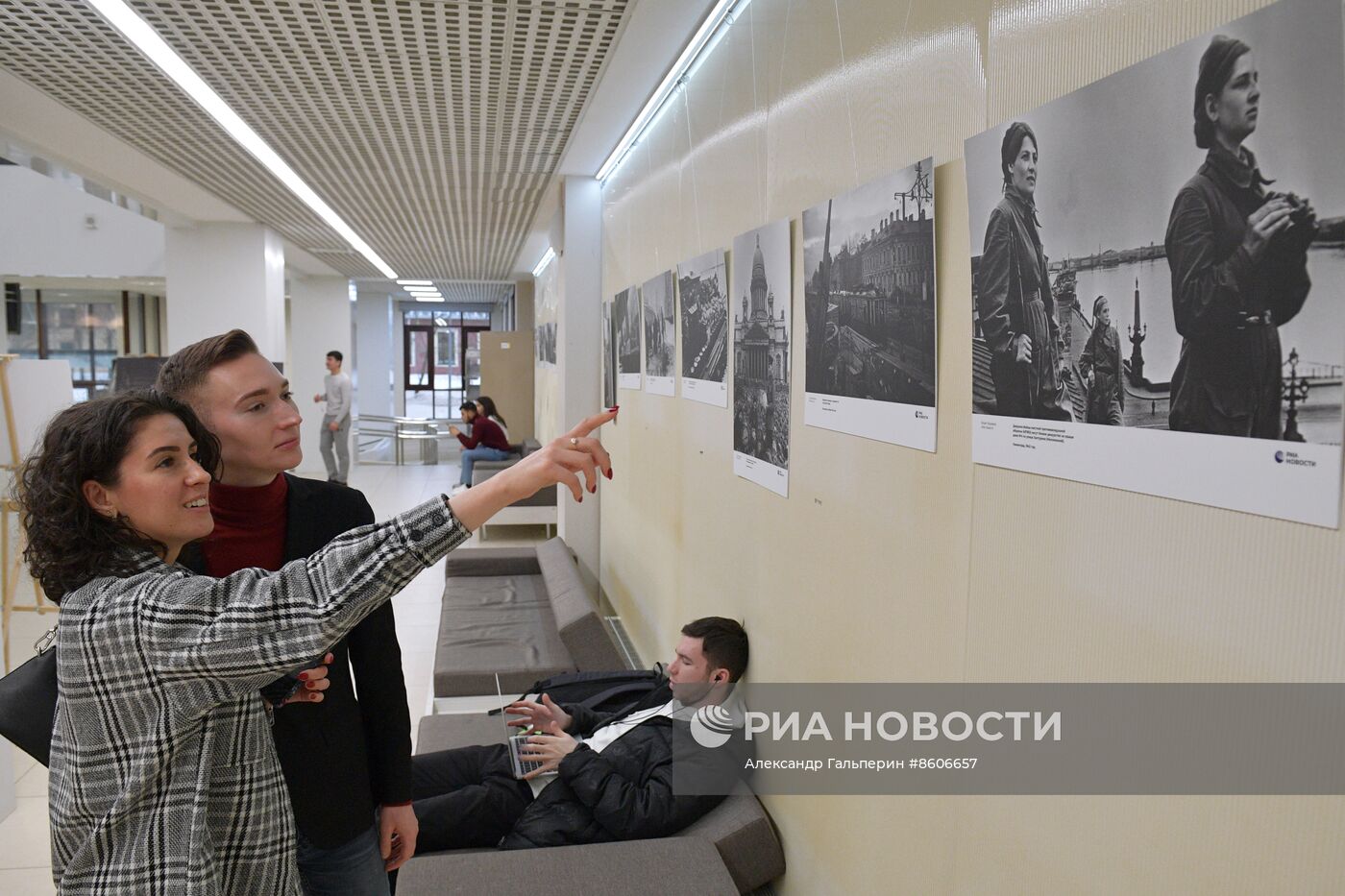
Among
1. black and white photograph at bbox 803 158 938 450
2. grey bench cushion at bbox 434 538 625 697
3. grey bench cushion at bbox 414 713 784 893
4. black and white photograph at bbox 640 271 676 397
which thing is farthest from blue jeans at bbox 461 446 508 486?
black and white photograph at bbox 803 158 938 450

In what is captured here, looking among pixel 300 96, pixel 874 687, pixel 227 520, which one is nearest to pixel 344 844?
pixel 227 520

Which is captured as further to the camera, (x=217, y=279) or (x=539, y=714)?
(x=217, y=279)

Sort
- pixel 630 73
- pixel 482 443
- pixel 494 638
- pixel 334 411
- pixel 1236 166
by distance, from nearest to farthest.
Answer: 1. pixel 1236 166
2. pixel 630 73
3. pixel 494 638
4. pixel 482 443
5. pixel 334 411

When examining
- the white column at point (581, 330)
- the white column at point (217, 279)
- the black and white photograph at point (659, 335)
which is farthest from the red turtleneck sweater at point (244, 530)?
A: the white column at point (217, 279)

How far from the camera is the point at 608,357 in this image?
808cm

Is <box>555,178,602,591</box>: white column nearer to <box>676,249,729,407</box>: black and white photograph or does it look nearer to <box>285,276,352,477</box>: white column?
<box>676,249,729,407</box>: black and white photograph

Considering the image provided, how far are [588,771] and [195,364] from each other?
1.88 meters

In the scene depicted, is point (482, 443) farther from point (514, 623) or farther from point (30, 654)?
point (514, 623)

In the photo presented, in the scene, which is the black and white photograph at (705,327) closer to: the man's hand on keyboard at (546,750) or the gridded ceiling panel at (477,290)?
the man's hand on keyboard at (546,750)

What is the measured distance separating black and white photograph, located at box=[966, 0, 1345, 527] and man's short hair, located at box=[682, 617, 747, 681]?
1994 mm

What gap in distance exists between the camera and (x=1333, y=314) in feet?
3.51

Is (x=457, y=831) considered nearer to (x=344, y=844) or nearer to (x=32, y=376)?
(x=344, y=844)

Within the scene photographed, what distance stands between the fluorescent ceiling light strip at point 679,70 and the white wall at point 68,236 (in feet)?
38.4

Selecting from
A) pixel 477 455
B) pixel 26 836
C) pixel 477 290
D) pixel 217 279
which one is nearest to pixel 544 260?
pixel 477 455
